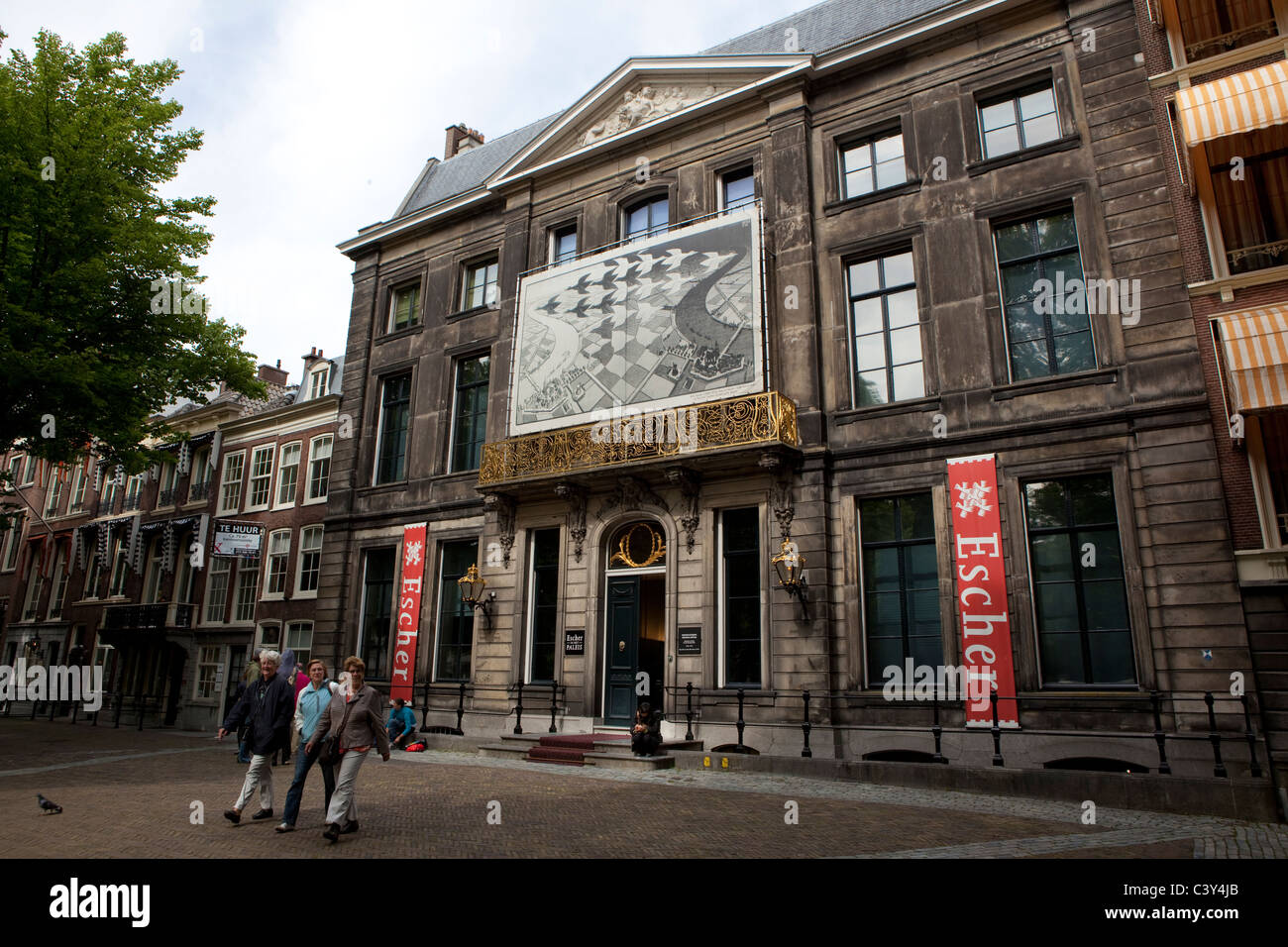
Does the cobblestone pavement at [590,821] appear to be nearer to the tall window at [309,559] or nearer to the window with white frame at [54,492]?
the tall window at [309,559]

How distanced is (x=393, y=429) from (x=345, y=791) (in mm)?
16809

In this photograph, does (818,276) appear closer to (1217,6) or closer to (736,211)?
(736,211)

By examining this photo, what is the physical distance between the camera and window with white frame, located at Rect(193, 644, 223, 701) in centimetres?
2878

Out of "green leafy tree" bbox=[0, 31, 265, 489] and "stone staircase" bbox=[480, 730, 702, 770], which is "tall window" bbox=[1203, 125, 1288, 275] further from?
"green leafy tree" bbox=[0, 31, 265, 489]

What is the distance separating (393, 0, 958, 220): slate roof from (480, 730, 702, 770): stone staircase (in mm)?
14867

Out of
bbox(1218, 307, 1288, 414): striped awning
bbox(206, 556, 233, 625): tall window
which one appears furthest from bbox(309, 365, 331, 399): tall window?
bbox(1218, 307, 1288, 414): striped awning

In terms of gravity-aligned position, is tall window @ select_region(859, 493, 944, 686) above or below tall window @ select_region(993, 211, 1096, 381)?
below

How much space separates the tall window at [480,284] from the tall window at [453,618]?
6.93m

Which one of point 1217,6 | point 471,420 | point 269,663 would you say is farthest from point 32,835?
point 1217,6

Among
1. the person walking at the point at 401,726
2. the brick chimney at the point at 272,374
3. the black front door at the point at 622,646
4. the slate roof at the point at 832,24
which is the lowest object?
the person walking at the point at 401,726

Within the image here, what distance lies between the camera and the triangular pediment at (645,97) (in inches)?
718

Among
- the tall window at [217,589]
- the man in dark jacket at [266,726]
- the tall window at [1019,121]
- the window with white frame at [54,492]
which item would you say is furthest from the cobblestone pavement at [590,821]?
the window with white frame at [54,492]

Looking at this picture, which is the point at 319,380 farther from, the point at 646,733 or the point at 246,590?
the point at 646,733

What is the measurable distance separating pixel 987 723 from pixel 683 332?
9.53m
